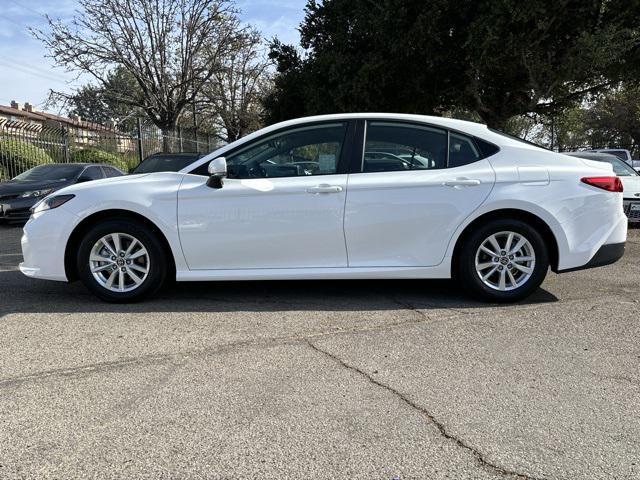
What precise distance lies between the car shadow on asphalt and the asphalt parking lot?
0.04 m

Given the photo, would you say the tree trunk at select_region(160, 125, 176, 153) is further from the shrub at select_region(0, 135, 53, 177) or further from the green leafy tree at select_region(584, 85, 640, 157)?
the green leafy tree at select_region(584, 85, 640, 157)

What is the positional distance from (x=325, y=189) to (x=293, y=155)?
0.50 m

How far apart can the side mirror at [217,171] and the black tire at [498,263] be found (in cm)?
222

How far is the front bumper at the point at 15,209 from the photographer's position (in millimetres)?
10789

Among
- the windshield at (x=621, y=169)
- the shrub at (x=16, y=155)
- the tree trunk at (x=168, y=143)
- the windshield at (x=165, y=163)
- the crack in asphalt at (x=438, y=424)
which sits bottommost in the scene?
the crack in asphalt at (x=438, y=424)

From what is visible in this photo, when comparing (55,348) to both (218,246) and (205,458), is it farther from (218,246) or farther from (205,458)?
(205,458)

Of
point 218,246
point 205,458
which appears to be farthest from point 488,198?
point 205,458

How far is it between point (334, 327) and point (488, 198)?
177 cm

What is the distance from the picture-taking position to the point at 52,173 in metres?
12.1

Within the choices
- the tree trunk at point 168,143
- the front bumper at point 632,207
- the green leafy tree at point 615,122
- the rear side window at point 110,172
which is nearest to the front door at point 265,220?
the front bumper at point 632,207

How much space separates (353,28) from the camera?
16.9 m

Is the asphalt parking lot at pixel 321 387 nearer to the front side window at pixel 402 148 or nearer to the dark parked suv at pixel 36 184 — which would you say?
the front side window at pixel 402 148

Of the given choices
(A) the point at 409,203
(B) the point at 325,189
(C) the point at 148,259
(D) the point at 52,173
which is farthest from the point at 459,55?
(C) the point at 148,259

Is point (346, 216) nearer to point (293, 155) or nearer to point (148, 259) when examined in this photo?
point (293, 155)
